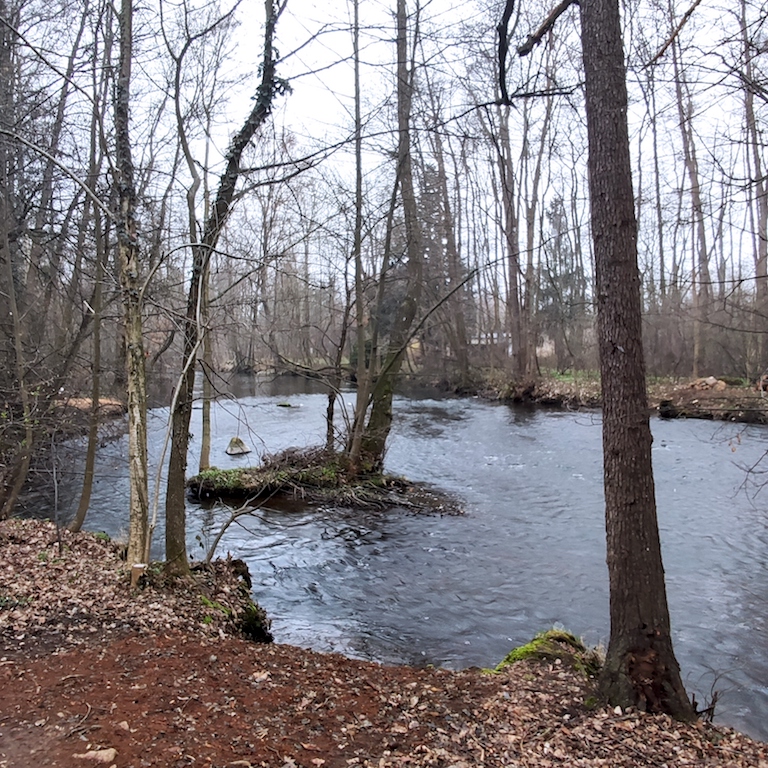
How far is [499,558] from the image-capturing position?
8656 millimetres

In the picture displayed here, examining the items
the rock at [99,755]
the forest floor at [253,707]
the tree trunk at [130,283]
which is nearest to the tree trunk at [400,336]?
the tree trunk at [130,283]

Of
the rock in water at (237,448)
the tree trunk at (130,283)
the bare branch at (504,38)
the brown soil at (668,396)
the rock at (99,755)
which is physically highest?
the bare branch at (504,38)

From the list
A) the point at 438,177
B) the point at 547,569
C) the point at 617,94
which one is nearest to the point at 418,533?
the point at 547,569

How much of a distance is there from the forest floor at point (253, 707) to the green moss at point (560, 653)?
13cm

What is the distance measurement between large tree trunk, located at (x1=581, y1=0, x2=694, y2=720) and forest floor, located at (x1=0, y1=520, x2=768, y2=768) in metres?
0.27

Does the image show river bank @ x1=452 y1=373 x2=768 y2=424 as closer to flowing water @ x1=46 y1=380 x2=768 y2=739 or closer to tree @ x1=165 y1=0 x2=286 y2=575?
flowing water @ x1=46 y1=380 x2=768 y2=739

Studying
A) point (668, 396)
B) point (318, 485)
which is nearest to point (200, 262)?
point (318, 485)

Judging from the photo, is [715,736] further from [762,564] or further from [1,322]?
[1,322]

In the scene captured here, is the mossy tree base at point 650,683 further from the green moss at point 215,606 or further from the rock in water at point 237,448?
the rock in water at point 237,448

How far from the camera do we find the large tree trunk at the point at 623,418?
3.88 metres

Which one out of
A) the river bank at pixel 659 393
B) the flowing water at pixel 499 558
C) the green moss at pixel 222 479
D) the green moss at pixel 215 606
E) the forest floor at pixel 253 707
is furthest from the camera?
the river bank at pixel 659 393

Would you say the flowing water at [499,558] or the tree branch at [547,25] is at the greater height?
the tree branch at [547,25]

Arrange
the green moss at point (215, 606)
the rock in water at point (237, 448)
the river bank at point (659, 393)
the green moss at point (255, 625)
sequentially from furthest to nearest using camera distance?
the river bank at point (659, 393), the rock in water at point (237, 448), the green moss at point (255, 625), the green moss at point (215, 606)

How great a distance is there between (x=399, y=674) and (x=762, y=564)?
19.2 ft
